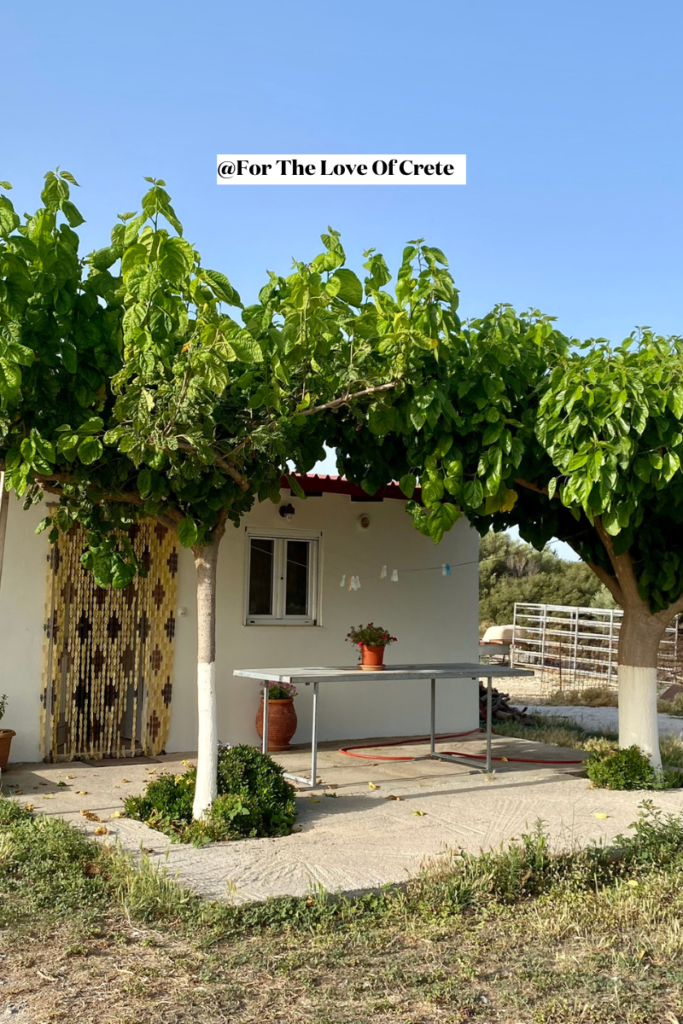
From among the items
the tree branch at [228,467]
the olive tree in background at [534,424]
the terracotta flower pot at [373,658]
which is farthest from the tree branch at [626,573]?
the tree branch at [228,467]

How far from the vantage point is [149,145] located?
6.73 meters

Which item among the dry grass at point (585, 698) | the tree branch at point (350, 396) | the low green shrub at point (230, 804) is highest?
the tree branch at point (350, 396)

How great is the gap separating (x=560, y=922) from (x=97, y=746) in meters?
5.67

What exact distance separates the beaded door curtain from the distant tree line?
1904cm

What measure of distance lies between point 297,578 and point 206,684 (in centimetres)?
411

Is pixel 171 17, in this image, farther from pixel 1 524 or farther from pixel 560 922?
pixel 560 922

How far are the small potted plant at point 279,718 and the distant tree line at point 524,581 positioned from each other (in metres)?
18.1

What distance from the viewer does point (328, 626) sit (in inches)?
407

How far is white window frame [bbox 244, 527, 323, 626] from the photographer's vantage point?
32.4 ft

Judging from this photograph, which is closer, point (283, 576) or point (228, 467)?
point (228, 467)

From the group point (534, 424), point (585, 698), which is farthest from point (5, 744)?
point (585, 698)

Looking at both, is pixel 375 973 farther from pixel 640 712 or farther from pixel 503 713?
pixel 503 713

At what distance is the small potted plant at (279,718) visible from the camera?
9.51 m

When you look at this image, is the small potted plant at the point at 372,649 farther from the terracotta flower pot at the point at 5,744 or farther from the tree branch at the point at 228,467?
the terracotta flower pot at the point at 5,744
